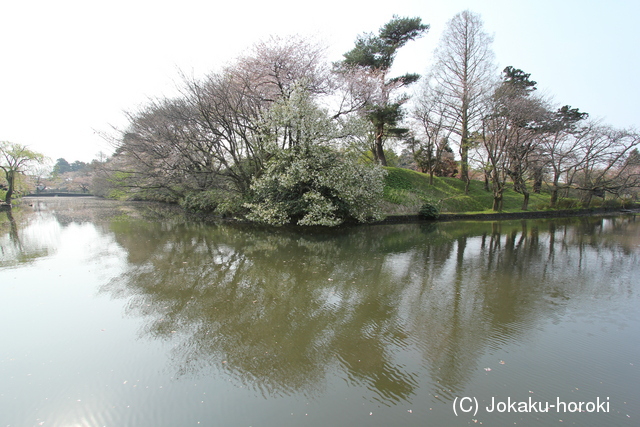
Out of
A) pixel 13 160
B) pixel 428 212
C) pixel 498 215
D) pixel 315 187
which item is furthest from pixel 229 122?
pixel 13 160

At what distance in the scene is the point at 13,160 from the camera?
3111 centimetres

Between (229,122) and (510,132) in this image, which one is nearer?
(229,122)

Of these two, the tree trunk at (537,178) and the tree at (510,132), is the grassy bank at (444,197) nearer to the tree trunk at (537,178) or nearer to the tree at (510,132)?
the tree trunk at (537,178)

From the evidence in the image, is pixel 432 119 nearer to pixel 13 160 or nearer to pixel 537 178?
pixel 537 178

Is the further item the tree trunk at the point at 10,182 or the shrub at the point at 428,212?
the tree trunk at the point at 10,182

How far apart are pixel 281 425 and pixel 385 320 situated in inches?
107

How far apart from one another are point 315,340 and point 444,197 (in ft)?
72.0

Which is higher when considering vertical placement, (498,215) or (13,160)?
(13,160)

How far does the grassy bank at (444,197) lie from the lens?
70.1ft

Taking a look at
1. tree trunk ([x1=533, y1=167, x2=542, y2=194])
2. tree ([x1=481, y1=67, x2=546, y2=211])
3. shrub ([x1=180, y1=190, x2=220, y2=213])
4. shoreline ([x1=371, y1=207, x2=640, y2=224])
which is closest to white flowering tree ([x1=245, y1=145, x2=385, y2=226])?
shoreline ([x1=371, y1=207, x2=640, y2=224])

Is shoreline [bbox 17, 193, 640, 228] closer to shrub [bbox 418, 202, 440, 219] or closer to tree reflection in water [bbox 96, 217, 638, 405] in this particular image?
shrub [bbox 418, 202, 440, 219]

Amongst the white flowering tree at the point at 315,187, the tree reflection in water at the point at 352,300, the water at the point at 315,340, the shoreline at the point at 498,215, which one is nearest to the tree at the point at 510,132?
the shoreline at the point at 498,215

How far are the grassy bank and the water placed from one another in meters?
11.9

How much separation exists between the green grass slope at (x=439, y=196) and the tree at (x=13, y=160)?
3472 centimetres
